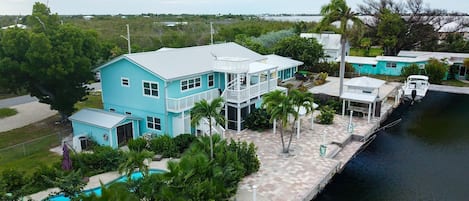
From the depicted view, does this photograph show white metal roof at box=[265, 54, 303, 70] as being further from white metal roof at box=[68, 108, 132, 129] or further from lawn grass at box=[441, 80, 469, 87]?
white metal roof at box=[68, 108, 132, 129]

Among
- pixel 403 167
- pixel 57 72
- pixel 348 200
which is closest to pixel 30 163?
pixel 57 72

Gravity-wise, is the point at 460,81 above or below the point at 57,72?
below

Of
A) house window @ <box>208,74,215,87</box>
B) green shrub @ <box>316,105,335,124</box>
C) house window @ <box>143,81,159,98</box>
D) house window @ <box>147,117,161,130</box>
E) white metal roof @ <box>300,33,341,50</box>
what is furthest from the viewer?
white metal roof @ <box>300,33,341,50</box>

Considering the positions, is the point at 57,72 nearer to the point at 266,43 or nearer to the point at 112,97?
the point at 112,97

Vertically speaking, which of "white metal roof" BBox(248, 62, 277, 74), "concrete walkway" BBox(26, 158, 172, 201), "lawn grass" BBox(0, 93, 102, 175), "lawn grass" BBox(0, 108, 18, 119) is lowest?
"concrete walkway" BBox(26, 158, 172, 201)

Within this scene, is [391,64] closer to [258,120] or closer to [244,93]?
[258,120]

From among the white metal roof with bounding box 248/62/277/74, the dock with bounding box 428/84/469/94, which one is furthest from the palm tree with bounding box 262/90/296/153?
the dock with bounding box 428/84/469/94

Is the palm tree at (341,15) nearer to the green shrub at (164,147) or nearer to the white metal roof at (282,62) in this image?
the white metal roof at (282,62)

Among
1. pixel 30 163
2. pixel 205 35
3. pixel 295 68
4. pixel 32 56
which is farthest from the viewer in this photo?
pixel 205 35
